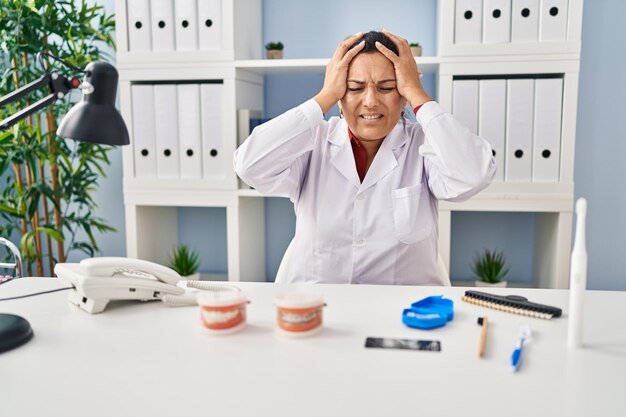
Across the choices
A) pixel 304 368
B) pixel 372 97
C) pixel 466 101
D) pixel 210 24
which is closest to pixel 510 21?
pixel 466 101

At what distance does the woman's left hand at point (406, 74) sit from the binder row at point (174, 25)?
99 cm

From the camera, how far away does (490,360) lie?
90 centimetres

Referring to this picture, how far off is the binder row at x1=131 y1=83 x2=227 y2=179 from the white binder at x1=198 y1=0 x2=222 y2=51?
0.17 metres

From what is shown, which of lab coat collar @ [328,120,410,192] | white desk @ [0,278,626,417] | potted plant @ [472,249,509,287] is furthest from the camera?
potted plant @ [472,249,509,287]

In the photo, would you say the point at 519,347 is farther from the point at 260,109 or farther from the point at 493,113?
the point at 260,109

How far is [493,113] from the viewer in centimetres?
222

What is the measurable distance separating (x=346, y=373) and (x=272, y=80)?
2.06 meters

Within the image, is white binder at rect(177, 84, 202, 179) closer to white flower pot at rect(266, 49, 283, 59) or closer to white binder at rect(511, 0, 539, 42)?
white flower pot at rect(266, 49, 283, 59)

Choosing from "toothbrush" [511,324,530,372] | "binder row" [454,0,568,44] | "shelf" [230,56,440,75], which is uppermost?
"binder row" [454,0,568,44]

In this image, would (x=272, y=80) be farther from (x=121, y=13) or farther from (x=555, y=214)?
(x=555, y=214)

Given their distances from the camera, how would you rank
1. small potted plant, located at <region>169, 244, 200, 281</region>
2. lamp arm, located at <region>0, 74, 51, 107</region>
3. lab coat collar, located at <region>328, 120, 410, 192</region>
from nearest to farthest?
lamp arm, located at <region>0, 74, 51, 107</region>
lab coat collar, located at <region>328, 120, 410, 192</region>
small potted plant, located at <region>169, 244, 200, 281</region>

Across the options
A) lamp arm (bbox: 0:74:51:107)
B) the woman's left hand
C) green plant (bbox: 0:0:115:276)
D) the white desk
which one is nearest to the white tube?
the white desk

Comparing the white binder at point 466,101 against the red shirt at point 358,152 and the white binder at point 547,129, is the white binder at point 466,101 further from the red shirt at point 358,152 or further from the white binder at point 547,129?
the red shirt at point 358,152

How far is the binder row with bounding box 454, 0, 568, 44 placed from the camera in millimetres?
2156
